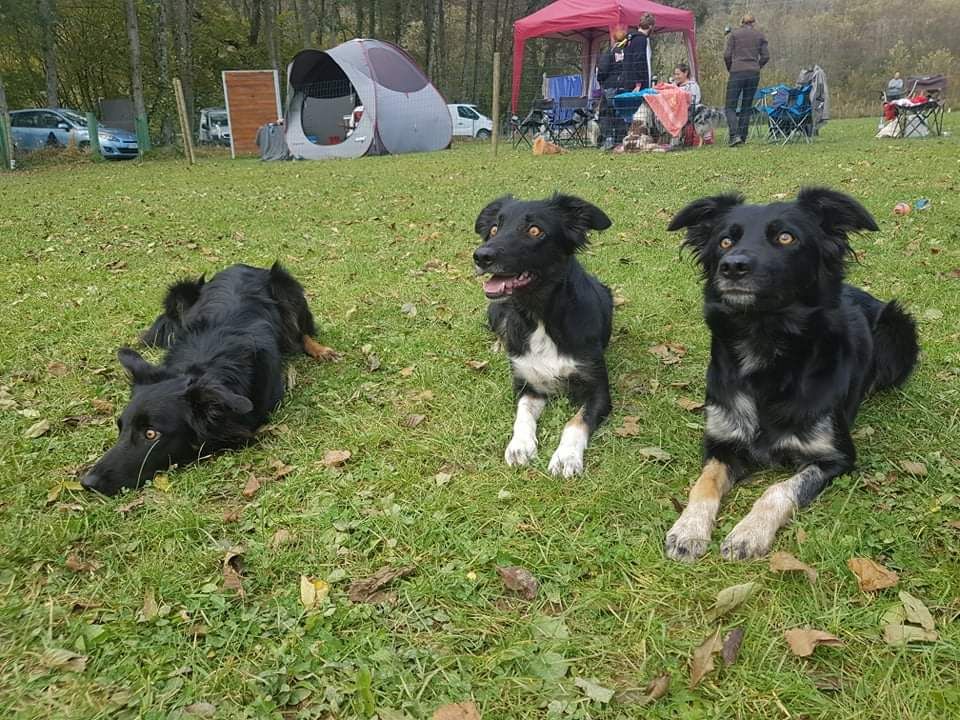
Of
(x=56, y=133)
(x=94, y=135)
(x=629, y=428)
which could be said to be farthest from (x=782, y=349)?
(x=56, y=133)

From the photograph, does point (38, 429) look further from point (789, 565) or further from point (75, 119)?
point (75, 119)

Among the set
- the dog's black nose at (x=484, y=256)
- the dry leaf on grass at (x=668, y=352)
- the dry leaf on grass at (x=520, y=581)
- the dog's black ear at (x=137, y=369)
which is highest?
the dog's black nose at (x=484, y=256)

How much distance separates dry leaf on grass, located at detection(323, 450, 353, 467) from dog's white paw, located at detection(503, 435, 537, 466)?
0.83 meters

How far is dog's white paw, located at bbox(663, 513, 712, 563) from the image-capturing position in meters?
2.56

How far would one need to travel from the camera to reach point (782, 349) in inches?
119

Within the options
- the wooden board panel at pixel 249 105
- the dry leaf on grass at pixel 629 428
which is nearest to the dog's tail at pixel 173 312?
the dry leaf on grass at pixel 629 428

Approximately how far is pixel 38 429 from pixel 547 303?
3056 mm

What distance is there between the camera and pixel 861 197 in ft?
28.5

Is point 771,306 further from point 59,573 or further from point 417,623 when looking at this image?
point 59,573

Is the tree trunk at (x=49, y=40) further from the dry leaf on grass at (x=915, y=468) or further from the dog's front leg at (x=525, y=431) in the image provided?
the dry leaf on grass at (x=915, y=468)

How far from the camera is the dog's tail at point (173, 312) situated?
4.90 metres

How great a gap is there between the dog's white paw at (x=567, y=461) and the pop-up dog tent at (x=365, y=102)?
20529 millimetres

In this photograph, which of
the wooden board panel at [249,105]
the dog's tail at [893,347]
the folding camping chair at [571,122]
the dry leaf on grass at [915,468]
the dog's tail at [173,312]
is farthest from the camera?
the wooden board panel at [249,105]

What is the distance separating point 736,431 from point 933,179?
9.26 m
